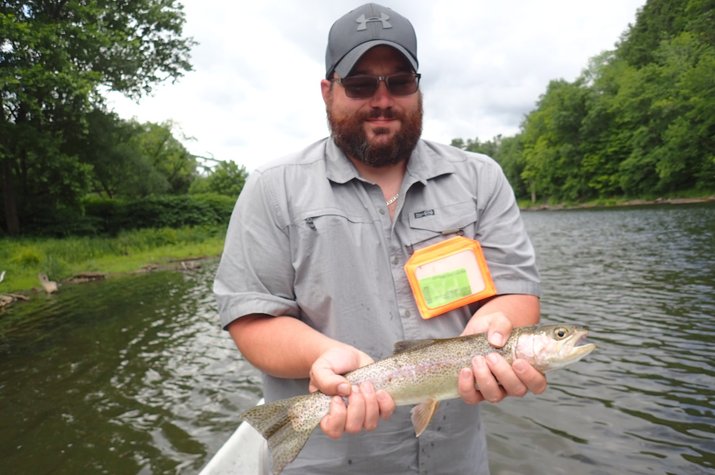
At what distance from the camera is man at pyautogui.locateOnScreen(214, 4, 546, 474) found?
2.40 m

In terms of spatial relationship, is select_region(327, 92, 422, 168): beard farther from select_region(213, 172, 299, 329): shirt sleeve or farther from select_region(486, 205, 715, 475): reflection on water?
select_region(486, 205, 715, 475): reflection on water

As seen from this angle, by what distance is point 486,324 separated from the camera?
2.51 m

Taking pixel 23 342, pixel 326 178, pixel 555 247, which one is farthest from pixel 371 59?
pixel 555 247

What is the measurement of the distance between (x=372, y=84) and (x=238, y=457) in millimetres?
3599

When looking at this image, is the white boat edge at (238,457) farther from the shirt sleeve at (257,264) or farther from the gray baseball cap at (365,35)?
the gray baseball cap at (365,35)

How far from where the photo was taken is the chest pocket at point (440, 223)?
8.72ft

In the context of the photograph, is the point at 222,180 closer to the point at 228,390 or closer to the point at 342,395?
the point at 228,390

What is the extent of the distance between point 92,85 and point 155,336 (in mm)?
16192

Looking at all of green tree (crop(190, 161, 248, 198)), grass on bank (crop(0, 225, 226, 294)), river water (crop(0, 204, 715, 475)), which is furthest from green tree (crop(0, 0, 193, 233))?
green tree (crop(190, 161, 248, 198))

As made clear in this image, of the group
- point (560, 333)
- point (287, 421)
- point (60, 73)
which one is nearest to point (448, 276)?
point (560, 333)

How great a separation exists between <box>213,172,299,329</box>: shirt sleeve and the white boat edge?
7.15 ft

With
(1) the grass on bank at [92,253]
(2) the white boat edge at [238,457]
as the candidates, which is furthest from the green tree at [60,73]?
(2) the white boat edge at [238,457]

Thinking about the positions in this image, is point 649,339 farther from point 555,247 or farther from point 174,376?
point 555,247

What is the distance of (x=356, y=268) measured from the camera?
2.48 metres
